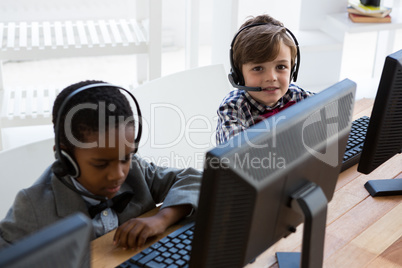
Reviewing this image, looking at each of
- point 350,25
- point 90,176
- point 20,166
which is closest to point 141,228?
point 90,176

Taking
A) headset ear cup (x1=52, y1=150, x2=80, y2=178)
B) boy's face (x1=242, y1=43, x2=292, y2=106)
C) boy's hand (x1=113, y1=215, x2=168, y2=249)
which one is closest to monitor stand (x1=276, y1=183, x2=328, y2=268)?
boy's hand (x1=113, y1=215, x2=168, y2=249)

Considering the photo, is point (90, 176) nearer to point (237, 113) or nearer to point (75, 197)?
point (75, 197)

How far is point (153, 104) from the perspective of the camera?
1.82 m

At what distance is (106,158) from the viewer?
1.23 metres

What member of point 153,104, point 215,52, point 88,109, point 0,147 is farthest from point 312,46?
point 88,109

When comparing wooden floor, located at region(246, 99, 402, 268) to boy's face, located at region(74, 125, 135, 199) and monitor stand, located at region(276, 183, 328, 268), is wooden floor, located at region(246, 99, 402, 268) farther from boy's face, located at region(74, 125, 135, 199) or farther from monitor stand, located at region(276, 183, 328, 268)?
boy's face, located at region(74, 125, 135, 199)

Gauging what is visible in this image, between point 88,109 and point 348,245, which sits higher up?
point 88,109

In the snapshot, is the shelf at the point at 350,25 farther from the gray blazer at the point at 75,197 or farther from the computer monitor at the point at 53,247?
the computer monitor at the point at 53,247

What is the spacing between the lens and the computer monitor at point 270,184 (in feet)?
2.91

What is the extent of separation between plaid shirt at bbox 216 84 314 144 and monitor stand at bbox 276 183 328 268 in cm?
65

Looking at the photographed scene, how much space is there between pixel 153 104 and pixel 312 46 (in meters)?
1.28

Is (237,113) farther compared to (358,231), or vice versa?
(237,113)

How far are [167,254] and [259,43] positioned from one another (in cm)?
80

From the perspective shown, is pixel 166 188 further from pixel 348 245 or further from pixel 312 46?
pixel 312 46
